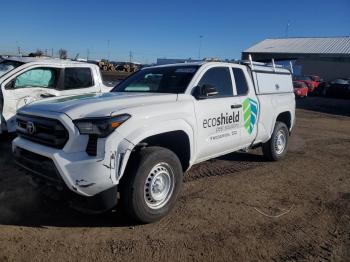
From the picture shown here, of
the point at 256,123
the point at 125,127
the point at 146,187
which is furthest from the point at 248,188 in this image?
the point at 125,127

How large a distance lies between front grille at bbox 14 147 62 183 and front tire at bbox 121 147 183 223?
2.45ft

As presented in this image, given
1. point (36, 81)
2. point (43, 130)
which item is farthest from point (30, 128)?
point (36, 81)

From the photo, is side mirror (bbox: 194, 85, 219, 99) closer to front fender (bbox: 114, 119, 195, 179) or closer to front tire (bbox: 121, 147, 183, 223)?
front fender (bbox: 114, 119, 195, 179)

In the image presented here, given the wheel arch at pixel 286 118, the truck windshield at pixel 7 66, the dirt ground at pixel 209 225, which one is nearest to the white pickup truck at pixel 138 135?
the dirt ground at pixel 209 225

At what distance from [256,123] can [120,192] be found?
10.3 ft

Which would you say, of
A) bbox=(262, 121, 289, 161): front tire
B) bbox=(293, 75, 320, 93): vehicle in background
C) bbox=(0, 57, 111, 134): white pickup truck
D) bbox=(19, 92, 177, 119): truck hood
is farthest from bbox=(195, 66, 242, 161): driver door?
bbox=(293, 75, 320, 93): vehicle in background

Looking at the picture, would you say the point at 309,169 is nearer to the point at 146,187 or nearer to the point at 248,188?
the point at 248,188

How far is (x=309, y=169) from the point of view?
7.23m

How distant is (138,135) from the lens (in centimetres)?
416

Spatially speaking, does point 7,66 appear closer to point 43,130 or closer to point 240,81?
point 43,130

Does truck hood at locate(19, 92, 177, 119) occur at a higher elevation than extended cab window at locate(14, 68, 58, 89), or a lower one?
lower

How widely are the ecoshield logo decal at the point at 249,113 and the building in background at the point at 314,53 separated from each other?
35.6 meters

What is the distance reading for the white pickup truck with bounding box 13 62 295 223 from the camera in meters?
3.96

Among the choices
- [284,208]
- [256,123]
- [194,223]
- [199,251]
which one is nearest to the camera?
[199,251]
